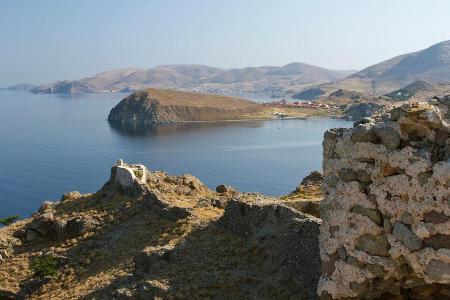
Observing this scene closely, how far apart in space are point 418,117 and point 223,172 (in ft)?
280

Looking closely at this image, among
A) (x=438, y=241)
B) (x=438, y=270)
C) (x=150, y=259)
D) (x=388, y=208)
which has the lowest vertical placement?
(x=150, y=259)

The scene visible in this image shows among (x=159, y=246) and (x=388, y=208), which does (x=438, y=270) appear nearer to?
(x=388, y=208)

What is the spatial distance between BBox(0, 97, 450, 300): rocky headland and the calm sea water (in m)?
42.1

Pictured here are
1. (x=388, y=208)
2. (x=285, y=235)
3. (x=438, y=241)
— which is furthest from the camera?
(x=285, y=235)

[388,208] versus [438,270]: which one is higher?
[388,208]

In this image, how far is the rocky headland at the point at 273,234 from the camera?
10.1 meters

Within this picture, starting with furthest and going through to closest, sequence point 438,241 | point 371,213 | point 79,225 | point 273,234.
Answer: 1. point 79,225
2. point 273,234
3. point 371,213
4. point 438,241

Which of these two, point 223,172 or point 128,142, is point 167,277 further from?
point 128,142

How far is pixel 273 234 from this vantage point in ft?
60.5

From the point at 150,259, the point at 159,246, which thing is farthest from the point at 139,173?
the point at 150,259

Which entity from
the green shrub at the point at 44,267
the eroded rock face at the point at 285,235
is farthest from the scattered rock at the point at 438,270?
the green shrub at the point at 44,267

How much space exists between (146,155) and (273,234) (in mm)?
94752

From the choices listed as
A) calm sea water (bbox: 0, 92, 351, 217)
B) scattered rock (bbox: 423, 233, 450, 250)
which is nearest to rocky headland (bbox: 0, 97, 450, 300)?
scattered rock (bbox: 423, 233, 450, 250)

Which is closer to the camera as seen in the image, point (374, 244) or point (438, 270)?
point (438, 270)
